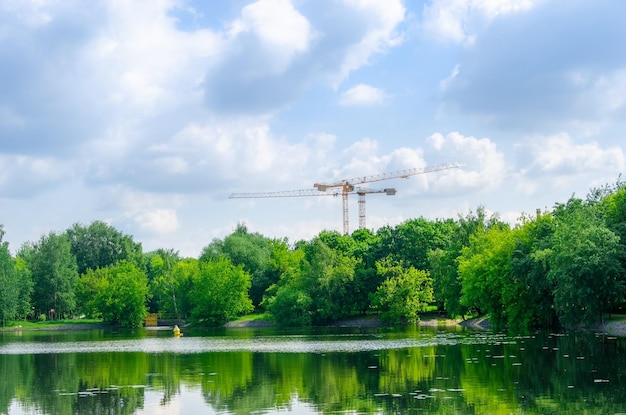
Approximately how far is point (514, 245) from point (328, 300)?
3557cm

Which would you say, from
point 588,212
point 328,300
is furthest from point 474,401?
point 328,300

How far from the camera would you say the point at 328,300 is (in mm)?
101125

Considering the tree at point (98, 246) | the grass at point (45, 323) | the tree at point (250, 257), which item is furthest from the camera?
the tree at point (98, 246)

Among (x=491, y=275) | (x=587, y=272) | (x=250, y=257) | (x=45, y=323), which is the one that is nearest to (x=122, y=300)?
(x=45, y=323)

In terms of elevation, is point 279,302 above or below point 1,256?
below

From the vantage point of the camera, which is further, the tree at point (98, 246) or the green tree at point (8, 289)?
the tree at point (98, 246)

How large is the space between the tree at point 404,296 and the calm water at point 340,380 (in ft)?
141

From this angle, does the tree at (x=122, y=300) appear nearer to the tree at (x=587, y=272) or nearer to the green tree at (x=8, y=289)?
the green tree at (x=8, y=289)

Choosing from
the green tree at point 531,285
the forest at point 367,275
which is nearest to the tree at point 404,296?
the forest at point 367,275

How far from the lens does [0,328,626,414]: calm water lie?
24.6 metres

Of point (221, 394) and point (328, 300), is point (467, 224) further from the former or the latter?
point (221, 394)

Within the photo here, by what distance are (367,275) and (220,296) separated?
82.1 feet

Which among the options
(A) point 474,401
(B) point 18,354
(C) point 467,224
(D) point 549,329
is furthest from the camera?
(C) point 467,224

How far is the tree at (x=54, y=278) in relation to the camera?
12769 cm
